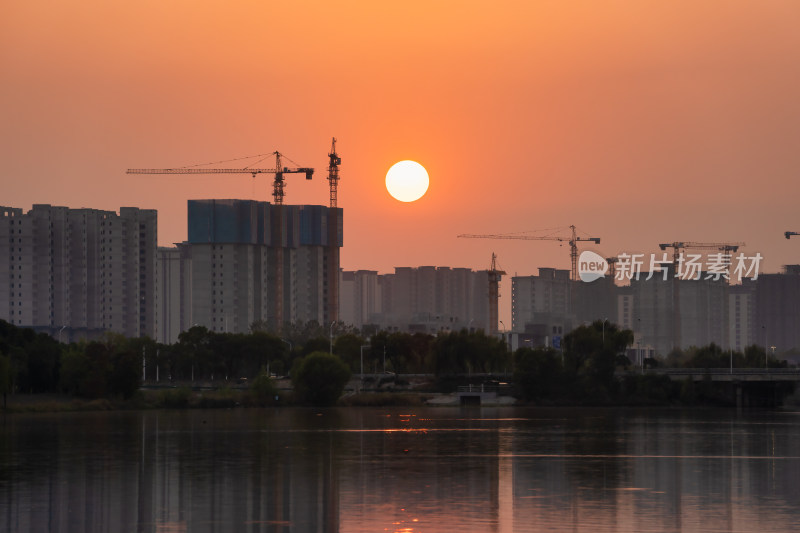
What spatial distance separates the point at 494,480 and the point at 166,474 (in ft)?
51.5

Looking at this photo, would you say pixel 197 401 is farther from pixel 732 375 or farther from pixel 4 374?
pixel 732 375

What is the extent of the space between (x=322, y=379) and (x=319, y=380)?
1.54 feet

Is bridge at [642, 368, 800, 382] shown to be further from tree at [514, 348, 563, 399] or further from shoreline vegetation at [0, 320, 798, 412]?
tree at [514, 348, 563, 399]

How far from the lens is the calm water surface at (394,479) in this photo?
4062 cm

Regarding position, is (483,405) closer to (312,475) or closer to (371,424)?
(371,424)

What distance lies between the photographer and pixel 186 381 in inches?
7569

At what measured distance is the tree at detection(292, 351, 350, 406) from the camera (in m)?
159

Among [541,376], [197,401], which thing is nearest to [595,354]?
[541,376]

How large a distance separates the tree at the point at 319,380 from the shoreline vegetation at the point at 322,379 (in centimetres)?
13

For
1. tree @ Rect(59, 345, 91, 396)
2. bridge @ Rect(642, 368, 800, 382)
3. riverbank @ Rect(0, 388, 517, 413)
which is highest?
tree @ Rect(59, 345, 91, 396)

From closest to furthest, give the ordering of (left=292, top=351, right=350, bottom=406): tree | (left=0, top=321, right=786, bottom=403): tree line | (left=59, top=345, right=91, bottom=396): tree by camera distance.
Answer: (left=59, top=345, right=91, bottom=396): tree
(left=0, top=321, right=786, bottom=403): tree line
(left=292, top=351, right=350, bottom=406): tree

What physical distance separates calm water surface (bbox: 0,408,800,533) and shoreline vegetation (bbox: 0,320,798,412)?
45.6m

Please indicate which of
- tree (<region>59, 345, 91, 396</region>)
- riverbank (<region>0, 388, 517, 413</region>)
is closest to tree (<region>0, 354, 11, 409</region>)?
riverbank (<region>0, 388, 517, 413</region>)

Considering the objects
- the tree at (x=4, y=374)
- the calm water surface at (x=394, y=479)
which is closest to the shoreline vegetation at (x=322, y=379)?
the tree at (x=4, y=374)
